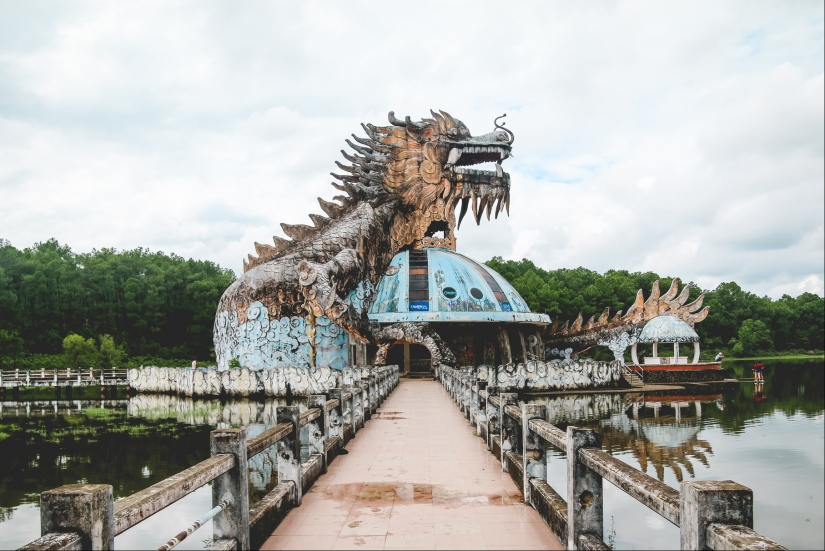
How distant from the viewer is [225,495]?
4832 millimetres

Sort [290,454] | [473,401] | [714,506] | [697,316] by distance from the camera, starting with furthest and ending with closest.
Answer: [697,316] → [473,401] → [290,454] → [714,506]

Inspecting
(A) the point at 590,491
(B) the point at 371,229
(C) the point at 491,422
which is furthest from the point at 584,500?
(B) the point at 371,229

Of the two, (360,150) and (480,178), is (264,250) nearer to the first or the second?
(360,150)

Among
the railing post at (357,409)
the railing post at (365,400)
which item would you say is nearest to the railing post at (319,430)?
the railing post at (357,409)

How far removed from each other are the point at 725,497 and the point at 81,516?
2722mm

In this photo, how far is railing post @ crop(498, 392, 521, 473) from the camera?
26.0ft

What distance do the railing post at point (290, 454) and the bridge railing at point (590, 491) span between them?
2.12 meters

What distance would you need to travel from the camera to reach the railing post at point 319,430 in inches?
318

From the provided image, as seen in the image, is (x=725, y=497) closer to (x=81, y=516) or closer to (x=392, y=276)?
(x=81, y=516)

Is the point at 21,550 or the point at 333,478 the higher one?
the point at 21,550

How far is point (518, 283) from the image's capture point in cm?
5094

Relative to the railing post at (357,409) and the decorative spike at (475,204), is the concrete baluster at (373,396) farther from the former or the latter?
the decorative spike at (475,204)

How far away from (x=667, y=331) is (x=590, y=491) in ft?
84.8

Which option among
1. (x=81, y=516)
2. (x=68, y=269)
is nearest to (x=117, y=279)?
(x=68, y=269)
